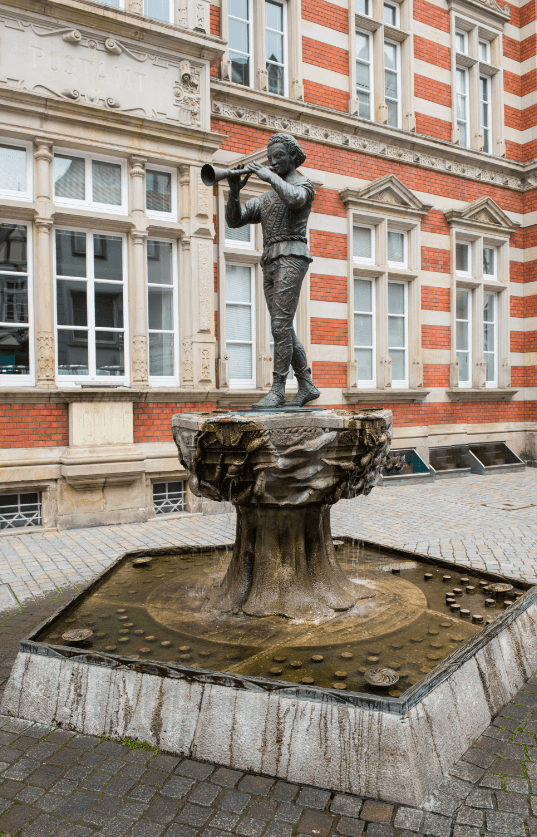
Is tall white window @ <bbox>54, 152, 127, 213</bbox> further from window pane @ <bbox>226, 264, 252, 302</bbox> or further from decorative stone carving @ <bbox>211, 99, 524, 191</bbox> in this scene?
decorative stone carving @ <bbox>211, 99, 524, 191</bbox>

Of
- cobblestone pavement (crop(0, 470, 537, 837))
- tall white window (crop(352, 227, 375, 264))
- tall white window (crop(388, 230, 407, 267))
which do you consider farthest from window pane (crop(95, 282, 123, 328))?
tall white window (crop(388, 230, 407, 267))

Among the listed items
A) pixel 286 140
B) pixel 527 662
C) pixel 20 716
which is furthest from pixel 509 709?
pixel 286 140

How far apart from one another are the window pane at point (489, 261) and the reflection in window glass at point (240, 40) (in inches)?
260

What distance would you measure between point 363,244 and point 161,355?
4.88 meters

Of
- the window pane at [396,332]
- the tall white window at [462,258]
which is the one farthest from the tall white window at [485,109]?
the window pane at [396,332]

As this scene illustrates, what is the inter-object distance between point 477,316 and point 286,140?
33.8ft

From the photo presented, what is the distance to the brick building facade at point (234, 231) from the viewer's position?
788cm

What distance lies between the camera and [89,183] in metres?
8.35

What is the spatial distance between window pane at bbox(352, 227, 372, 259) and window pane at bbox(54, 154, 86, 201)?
17.2 ft

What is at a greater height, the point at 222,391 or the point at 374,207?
the point at 374,207

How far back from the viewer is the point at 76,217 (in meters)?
8.10

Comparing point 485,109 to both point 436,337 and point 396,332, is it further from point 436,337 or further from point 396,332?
point 396,332

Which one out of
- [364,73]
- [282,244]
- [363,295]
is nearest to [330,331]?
[363,295]

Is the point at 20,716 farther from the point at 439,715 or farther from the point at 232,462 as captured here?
the point at 439,715
